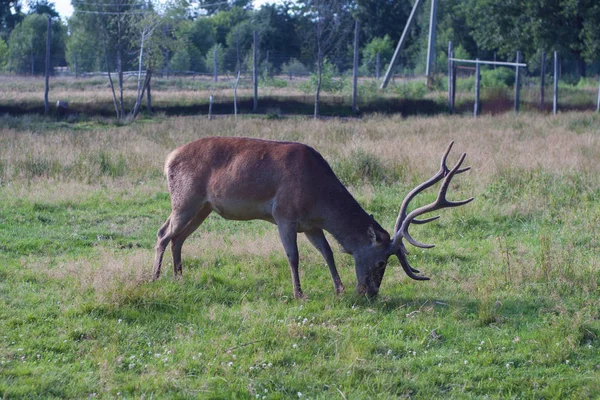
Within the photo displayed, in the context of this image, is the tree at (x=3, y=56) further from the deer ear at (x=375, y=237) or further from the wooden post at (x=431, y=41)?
the deer ear at (x=375, y=237)

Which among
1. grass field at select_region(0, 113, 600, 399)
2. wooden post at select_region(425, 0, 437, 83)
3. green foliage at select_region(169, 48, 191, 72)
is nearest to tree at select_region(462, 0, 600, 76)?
wooden post at select_region(425, 0, 437, 83)

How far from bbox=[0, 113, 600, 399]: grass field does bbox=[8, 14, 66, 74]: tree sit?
2485 cm

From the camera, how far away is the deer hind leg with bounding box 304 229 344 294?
24.8 feet

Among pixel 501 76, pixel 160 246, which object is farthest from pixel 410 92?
pixel 160 246

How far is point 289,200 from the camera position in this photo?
293 inches

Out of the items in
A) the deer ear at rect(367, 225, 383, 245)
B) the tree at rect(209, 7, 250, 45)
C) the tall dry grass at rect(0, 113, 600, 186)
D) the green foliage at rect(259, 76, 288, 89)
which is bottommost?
the deer ear at rect(367, 225, 383, 245)

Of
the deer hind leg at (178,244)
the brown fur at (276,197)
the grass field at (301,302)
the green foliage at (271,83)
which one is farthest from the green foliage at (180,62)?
the brown fur at (276,197)

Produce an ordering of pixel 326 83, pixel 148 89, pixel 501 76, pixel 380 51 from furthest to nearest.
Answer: pixel 380 51 < pixel 501 76 < pixel 326 83 < pixel 148 89

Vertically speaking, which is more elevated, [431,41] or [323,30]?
[431,41]

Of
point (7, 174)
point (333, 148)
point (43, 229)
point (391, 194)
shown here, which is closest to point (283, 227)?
point (43, 229)

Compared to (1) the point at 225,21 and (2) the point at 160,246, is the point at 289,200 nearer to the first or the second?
(2) the point at 160,246

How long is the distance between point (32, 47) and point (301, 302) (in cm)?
3686

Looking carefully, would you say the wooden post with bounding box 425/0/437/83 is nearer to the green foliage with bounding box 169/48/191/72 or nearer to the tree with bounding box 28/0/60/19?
the green foliage with bounding box 169/48/191/72

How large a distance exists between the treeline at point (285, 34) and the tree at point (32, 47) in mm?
69
